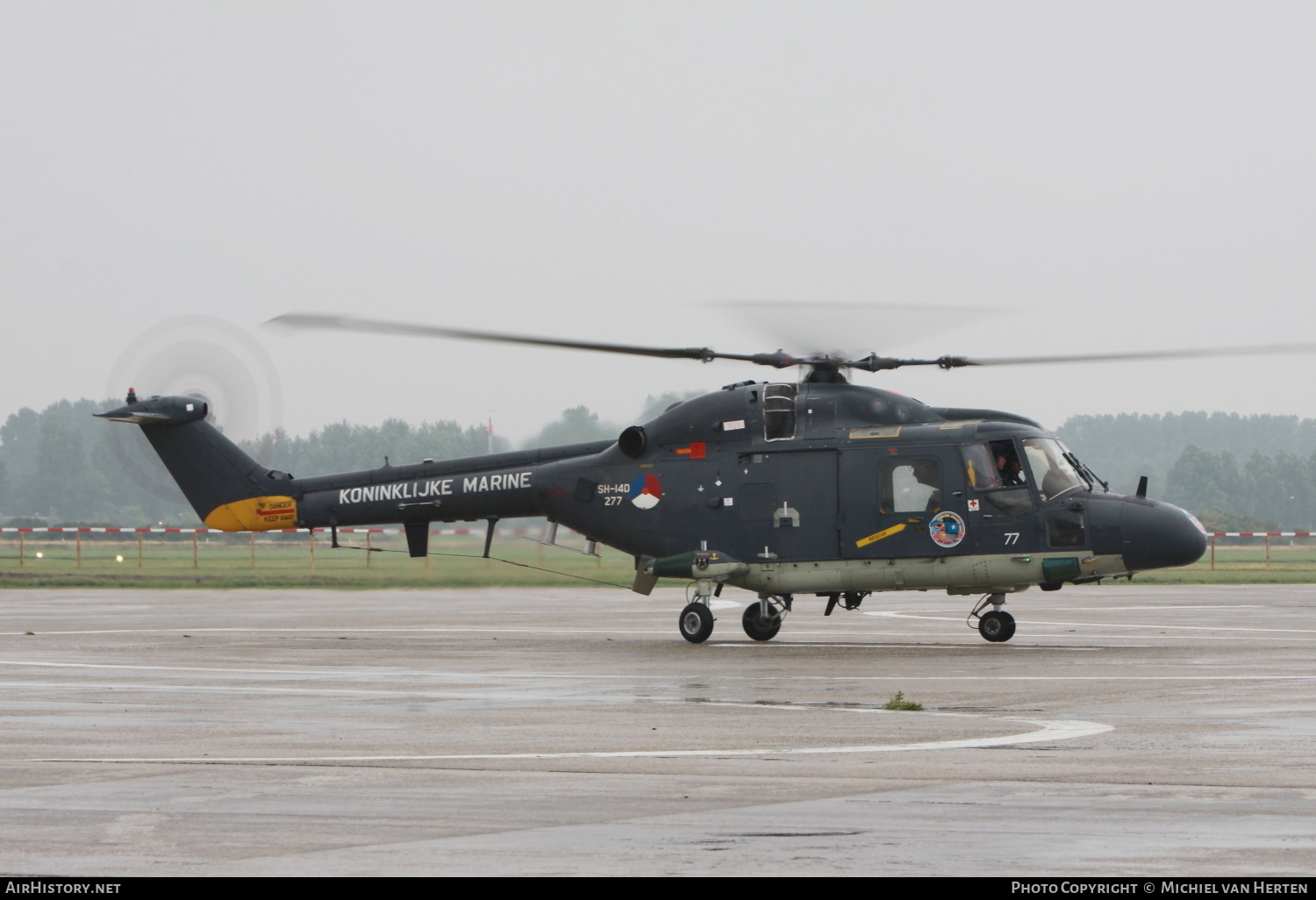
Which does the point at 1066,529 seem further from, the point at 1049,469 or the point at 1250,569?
the point at 1250,569

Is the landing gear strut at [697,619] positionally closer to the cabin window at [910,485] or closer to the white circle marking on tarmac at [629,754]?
the cabin window at [910,485]

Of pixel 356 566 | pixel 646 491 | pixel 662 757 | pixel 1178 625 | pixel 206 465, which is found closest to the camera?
pixel 662 757

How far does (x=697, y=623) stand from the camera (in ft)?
68.6

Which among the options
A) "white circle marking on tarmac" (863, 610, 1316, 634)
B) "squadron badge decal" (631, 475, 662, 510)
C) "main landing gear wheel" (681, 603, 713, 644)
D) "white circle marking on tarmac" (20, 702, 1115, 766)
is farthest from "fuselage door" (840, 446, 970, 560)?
"white circle marking on tarmac" (20, 702, 1115, 766)

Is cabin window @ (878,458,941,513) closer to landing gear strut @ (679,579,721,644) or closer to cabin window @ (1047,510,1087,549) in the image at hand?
cabin window @ (1047,510,1087,549)

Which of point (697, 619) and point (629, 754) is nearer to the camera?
point (629, 754)

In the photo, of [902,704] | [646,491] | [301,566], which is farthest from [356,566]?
[902,704]

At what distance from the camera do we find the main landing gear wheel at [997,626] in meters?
20.1

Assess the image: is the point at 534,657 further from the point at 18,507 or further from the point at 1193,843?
the point at 18,507

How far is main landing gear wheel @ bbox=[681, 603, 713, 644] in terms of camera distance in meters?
20.9

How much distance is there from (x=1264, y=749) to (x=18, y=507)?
133 metres

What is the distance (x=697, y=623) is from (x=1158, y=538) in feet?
20.4

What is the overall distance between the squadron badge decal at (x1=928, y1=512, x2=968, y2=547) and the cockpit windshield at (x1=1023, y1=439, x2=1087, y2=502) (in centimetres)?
113

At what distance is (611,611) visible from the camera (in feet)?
97.7
